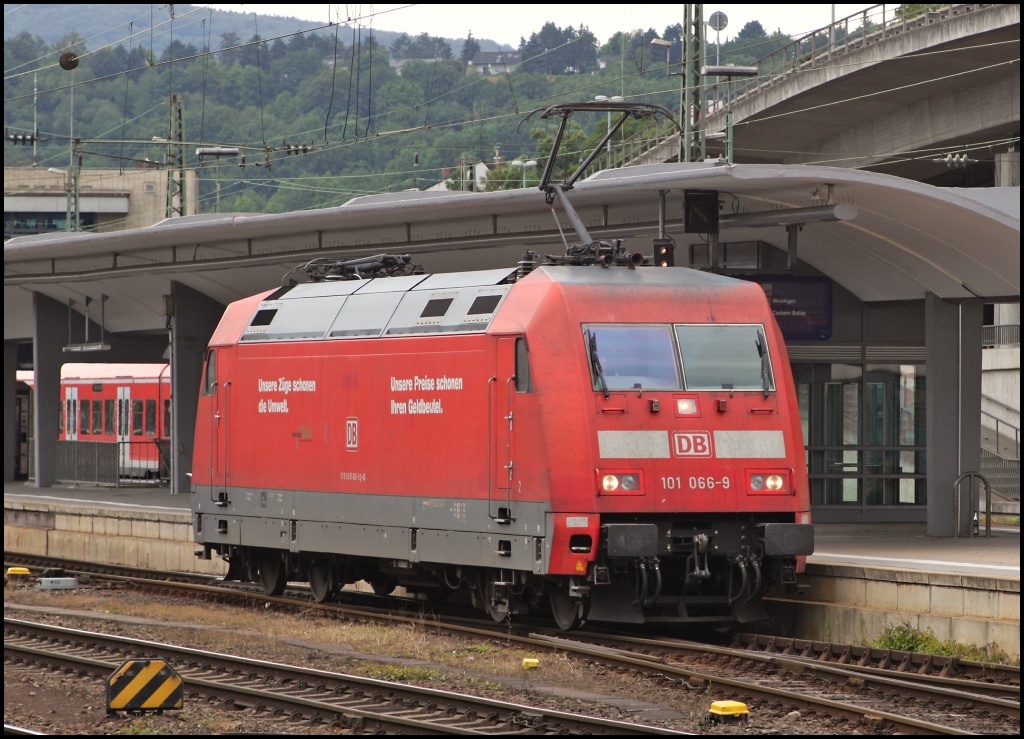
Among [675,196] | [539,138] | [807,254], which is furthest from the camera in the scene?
[539,138]

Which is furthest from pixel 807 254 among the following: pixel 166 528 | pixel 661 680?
pixel 166 528

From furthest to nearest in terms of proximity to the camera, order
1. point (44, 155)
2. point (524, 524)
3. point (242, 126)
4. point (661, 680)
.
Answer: point (44, 155)
point (242, 126)
point (524, 524)
point (661, 680)

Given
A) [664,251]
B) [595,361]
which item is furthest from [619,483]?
[664,251]

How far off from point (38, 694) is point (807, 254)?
39.0 ft

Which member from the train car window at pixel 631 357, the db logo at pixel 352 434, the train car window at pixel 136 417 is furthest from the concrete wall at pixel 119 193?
the train car window at pixel 631 357

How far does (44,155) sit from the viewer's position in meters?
131

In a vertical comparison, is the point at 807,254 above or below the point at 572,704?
above

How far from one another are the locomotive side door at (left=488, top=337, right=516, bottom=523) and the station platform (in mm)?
3270

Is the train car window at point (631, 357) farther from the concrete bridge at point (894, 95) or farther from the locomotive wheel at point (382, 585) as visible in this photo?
the concrete bridge at point (894, 95)

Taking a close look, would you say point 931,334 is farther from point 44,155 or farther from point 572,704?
point 44,155

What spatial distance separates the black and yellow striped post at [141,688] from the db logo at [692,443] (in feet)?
17.0

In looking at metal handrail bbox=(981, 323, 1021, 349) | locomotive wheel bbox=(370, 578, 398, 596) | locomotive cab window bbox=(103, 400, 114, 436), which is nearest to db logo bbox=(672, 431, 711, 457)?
locomotive wheel bbox=(370, 578, 398, 596)

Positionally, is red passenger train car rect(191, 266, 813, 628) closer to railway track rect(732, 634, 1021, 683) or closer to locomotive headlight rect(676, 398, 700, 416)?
locomotive headlight rect(676, 398, 700, 416)

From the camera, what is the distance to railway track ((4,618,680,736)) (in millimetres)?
9969
